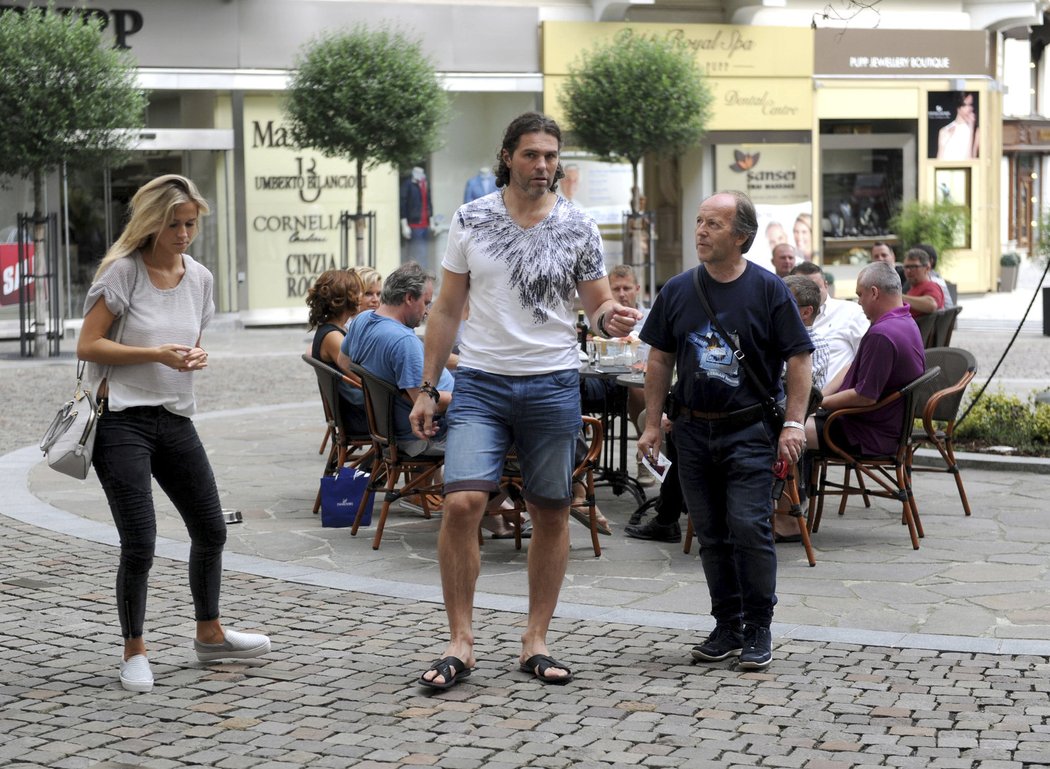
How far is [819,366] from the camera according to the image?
7805mm

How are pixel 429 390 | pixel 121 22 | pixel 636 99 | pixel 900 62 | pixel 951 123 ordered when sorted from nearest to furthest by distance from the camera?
pixel 429 390
pixel 121 22
pixel 636 99
pixel 900 62
pixel 951 123

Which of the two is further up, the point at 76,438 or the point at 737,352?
the point at 737,352

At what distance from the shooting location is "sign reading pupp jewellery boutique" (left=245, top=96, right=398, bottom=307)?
79.5 feet

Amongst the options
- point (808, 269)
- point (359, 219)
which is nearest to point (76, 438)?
point (808, 269)

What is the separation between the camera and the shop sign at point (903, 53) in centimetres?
2875

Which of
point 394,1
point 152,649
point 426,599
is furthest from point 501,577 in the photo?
point 394,1

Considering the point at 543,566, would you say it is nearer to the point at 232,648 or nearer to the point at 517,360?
the point at 517,360

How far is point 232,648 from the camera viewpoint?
215 inches

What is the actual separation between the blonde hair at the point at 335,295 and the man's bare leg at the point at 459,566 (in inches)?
151

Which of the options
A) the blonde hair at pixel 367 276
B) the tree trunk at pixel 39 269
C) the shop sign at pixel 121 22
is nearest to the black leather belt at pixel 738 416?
the blonde hair at pixel 367 276

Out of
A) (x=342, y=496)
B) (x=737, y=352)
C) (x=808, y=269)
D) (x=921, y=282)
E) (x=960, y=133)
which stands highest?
(x=960, y=133)

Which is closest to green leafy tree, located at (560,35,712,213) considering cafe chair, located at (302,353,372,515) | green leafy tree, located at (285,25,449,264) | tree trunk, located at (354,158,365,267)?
green leafy tree, located at (285,25,449,264)

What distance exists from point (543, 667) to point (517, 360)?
1005 mm

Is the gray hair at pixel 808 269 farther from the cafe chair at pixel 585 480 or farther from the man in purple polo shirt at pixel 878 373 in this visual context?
the cafe chair at pixel 585 480
